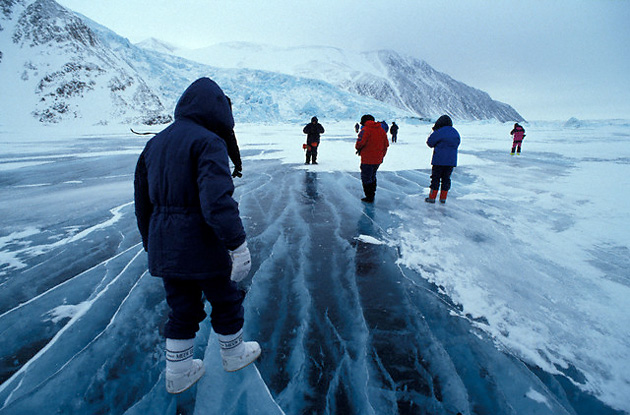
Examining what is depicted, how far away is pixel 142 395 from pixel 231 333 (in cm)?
62

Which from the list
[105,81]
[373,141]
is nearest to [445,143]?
[373,141]

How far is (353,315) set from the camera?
2365 millimetres

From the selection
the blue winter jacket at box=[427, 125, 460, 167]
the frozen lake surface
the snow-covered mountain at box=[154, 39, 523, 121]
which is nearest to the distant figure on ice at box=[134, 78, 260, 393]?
the frozen lake surface

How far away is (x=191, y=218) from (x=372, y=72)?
162 meters

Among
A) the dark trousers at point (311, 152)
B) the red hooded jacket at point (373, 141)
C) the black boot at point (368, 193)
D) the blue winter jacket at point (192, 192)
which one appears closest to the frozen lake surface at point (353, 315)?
the black boot at point (368, 193)

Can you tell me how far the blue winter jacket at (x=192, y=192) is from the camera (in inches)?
55.9

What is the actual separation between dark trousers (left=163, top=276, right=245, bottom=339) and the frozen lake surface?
396mm

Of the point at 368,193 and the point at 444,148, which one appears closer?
the point at 444,148

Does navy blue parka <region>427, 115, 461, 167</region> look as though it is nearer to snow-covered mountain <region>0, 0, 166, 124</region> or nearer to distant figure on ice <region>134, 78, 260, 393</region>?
distant figure on ice <region>134, 78, 260, 393</region>

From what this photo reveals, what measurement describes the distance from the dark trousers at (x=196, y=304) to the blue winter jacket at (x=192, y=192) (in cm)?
10

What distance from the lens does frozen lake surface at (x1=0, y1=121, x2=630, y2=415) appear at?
172 cm

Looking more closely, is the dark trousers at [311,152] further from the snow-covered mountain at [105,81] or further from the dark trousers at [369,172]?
the snow-covered mountain at [105,81]

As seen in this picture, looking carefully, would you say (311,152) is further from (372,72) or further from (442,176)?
(372,72)

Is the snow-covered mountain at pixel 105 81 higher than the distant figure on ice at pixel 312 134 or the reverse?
higher
